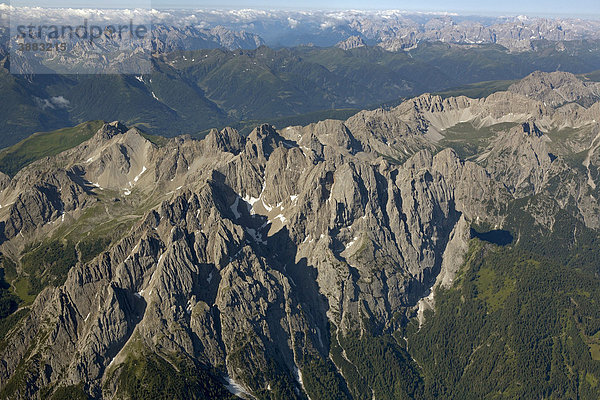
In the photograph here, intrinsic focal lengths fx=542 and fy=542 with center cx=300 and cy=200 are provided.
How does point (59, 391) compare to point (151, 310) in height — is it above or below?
below

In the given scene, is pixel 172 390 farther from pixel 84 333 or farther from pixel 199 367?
pixel 84 333

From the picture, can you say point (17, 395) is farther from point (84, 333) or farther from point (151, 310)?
point (151, 310)

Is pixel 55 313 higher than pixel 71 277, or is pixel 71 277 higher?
pixel 71 277

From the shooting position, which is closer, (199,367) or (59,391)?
(59,391)

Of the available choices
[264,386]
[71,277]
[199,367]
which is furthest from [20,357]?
[264,386]

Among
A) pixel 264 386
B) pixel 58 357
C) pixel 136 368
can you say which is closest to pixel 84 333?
pixel 58 357

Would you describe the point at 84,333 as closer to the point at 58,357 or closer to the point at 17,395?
the point at 58,357

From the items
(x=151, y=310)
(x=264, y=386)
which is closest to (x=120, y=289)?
(x=151, y=310)

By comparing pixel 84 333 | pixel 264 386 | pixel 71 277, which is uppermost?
pixel 71 277

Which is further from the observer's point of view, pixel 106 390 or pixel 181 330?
pixel 181 330
